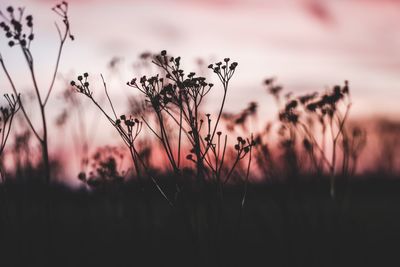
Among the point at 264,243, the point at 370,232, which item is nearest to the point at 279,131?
the point at 264,243

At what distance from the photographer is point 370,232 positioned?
39.4 ft

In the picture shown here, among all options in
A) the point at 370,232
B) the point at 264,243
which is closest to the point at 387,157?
the point at 370,232

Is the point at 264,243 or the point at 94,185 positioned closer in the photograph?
the point at 94,185

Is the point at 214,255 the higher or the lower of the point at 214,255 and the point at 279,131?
the lower

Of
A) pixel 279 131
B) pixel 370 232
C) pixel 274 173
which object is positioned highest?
pixel 279 131

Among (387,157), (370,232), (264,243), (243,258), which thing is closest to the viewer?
(243,258)

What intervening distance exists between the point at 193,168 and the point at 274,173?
66.7 inches

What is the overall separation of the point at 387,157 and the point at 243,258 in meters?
51.9

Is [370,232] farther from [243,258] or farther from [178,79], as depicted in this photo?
[178,79]

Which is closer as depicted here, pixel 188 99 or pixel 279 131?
pixel 188 99

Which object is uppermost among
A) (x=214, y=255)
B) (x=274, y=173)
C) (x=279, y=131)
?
(x=279, y=131)

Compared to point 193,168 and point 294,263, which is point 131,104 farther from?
point 294,263

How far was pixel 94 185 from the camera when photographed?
734 centimetres

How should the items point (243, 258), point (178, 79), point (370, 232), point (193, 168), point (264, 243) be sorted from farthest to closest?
point (370, 232)
point (264, 243)
point (243, 258)
point (193, 168)
point (178, 79)
